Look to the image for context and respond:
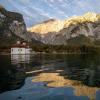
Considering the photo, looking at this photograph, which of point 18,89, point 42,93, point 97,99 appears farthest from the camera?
point 18,89

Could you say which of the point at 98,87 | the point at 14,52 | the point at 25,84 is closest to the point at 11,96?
the point at 25,84

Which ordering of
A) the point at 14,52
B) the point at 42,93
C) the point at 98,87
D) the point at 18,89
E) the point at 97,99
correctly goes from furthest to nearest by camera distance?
1. the point at 14,52
2. the point at 98,87
3. the point at 18,89
4. the point at 42,93
5. the point at 97,99

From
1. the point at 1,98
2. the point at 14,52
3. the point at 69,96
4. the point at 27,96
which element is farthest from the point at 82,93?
the point at 14,52

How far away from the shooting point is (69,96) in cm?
3356

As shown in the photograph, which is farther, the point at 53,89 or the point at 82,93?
the point at 53,89

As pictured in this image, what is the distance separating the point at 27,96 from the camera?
109 feet

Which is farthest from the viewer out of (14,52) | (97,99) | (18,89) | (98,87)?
(14,52)

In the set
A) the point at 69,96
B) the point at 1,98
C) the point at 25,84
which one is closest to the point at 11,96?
the point at 1,98

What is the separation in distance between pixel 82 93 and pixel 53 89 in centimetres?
466

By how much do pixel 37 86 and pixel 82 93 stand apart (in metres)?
8.01

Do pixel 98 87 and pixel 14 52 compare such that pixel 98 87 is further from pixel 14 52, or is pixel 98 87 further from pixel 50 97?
pixel 14 52

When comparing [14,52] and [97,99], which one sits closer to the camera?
[97,99]

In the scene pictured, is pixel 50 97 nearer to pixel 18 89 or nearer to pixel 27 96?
pixel 27 96

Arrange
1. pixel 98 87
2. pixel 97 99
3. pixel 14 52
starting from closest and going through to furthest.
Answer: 1. pixel 97 99
2. pixel 98 87
3. pixel 14 52
